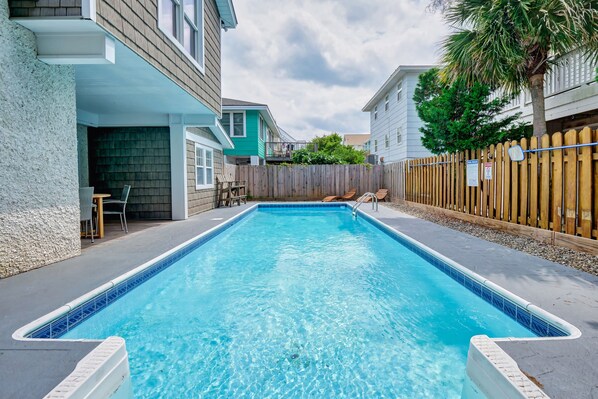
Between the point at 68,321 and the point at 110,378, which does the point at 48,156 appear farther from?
the point at 110,378

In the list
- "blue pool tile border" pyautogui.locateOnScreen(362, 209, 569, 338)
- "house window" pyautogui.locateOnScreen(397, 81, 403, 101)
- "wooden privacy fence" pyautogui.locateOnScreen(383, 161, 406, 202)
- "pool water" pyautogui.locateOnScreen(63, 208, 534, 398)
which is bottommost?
"pool water" pyautogui.locateOnScreen(63, 208, 534, 398)

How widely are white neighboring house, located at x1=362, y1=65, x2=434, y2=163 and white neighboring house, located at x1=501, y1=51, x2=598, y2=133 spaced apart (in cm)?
547

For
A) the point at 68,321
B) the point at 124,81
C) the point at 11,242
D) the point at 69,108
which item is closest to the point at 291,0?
the point at 124,81

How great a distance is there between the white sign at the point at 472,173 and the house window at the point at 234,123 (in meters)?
13.0

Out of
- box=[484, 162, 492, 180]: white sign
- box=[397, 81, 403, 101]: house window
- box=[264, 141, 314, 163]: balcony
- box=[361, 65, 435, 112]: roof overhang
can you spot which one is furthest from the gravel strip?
box=[264, 141, 314, 163]: balcony

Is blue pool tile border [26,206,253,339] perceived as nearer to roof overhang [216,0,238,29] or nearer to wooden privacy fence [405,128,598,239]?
wooden privacy fence [405,128,598,239]

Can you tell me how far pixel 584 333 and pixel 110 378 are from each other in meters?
2.96

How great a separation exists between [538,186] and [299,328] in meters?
4.78

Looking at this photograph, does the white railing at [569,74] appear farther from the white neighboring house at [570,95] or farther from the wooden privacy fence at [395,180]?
the wooden privacy fence at [395,180]

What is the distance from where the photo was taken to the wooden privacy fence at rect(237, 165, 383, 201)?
1602 cm

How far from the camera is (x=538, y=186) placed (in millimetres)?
5504

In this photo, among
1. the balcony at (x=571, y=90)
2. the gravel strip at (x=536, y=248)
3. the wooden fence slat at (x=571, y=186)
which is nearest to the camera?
the gravel strip at (x=536, y=248)

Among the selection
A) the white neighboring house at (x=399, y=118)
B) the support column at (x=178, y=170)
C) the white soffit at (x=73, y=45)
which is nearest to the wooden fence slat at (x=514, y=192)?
the white soffit at (x=73, y=45)

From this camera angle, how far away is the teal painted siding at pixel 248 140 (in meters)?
18.3
